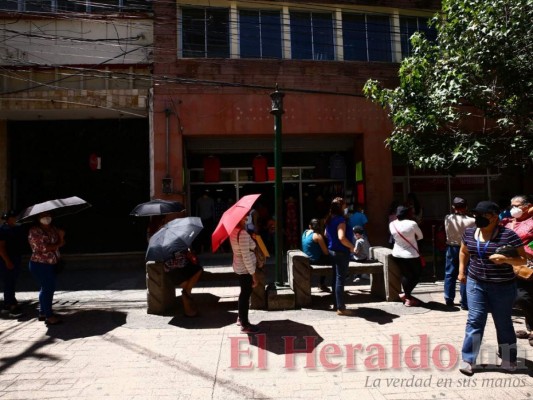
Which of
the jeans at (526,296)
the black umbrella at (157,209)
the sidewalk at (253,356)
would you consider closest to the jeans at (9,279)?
the sidewalk at (253,356)

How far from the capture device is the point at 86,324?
584 cm

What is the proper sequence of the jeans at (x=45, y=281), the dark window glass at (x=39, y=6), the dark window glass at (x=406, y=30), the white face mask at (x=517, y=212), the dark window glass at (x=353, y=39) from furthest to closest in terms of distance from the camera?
the dark window glass at (x=406, y=30), the dark window glass at (x=353, y=39), the dark window glass at (x=39, y=6), the jeans at (x=45, y=281), the white face mask at (x=517, y=212)

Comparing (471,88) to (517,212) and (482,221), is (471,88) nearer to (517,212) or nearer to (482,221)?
(517,212)

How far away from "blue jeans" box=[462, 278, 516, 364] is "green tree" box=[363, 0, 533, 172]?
3.84 metres

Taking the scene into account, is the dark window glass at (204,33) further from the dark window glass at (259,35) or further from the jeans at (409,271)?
the jeans at (409,271)

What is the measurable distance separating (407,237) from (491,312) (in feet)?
7.82

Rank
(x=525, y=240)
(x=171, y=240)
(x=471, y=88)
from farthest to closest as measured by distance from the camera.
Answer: (x=471, y=88) < (x=171, y=240) < (x=525, y=240)

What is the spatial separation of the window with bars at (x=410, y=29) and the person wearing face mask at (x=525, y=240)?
30.2 feet

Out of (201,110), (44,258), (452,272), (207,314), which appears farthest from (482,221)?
(201,110)

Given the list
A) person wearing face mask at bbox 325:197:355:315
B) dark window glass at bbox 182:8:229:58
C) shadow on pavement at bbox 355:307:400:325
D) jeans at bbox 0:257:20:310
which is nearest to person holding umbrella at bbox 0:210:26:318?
jeans at bbox 0:257:20:310

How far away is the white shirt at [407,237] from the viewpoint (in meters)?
6.16

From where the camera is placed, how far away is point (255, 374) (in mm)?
3939

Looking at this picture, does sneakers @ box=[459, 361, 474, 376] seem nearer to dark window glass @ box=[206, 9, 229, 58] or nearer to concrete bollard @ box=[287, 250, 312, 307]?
concrete bollard @ box=[287, 250, 312, 307]

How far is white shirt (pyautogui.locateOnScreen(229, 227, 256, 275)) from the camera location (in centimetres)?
502
